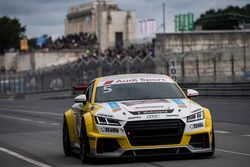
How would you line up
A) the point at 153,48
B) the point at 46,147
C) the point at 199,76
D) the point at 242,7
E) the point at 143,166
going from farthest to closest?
the point at 242,7, the point at 153,48, the point at 199,76, the point at 46,147, the point at 143,166

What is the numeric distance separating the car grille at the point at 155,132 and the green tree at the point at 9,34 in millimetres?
139639

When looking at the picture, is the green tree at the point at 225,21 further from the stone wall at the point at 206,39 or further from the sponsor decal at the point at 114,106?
the sponsor decal at the point at 114,106

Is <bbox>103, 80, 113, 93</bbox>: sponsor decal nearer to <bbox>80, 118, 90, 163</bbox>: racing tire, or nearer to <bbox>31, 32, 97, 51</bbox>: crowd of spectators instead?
<bbox>80, 118, 90, 163</bbox>: racing tire

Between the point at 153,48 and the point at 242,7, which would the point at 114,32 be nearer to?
the point at 242,7

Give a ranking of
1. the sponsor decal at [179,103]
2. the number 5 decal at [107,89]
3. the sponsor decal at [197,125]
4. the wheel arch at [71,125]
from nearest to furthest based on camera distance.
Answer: the sponsor decal at [197,125], the sponsor decal at [179,103], the number 5 decal at [107,89], the wheel arch at [71,125]

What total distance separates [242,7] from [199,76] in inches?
3754

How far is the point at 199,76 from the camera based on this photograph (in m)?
43.2

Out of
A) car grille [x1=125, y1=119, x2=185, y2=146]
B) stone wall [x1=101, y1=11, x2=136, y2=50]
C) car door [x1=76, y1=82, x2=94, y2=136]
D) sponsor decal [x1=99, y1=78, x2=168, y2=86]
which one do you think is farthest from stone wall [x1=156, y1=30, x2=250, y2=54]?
stone wall [x1=101, y1=11, x2=136, y2=50]

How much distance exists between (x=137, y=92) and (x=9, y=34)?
143 m

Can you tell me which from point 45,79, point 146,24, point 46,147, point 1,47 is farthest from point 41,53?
point 46,147

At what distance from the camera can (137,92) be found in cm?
1377

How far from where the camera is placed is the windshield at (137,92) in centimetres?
1365

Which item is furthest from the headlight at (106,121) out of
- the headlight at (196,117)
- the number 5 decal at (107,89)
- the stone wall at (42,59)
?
the stone wall at (42,59)

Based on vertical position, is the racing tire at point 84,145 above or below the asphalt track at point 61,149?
above
